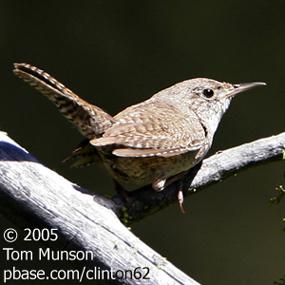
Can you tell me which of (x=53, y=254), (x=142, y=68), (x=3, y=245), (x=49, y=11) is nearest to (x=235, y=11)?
(x=142, y=68)

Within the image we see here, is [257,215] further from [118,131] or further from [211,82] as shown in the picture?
[118,131]

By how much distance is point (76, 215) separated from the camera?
2.98 m

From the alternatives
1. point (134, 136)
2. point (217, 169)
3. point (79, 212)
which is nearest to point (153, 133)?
point (134, 136)

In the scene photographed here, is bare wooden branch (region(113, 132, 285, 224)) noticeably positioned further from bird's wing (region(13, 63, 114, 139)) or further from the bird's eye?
the bird's eye

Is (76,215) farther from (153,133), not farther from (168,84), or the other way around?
(168,84)

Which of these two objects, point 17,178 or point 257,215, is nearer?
point 17,178

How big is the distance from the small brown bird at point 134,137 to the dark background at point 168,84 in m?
1.18

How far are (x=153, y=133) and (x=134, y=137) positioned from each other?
146 millimetres

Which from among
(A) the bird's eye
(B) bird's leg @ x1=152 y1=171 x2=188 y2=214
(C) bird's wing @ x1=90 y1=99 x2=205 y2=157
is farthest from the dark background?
(B) bird's leg @ x1=152 y1=171 x2=188 y2=214

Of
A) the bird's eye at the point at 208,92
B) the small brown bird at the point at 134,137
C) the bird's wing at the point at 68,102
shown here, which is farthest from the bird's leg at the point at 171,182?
the bird's eye at the point at 208,92

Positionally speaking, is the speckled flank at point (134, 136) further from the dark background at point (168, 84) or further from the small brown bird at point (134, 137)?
the dark background at point (168, 84)

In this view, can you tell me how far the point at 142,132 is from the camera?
3.45 metres

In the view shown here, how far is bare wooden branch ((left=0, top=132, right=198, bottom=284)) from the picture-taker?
9.51ft

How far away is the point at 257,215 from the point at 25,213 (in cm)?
219
